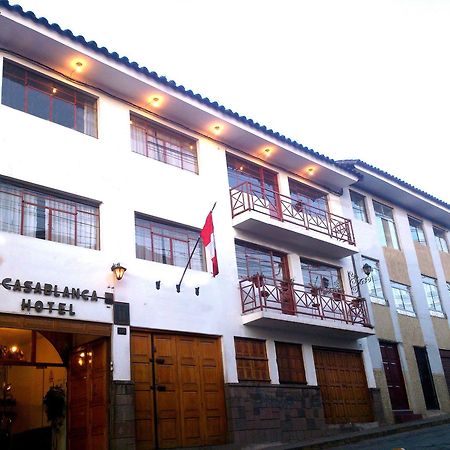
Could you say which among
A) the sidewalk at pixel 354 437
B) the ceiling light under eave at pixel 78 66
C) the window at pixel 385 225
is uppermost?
the ceiling light under eave at pixel 78 66

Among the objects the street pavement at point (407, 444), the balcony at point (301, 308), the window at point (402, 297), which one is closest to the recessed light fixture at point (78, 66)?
the balcony at point (301, 308)

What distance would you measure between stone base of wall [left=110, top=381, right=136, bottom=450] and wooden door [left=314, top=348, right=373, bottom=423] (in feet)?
23.2

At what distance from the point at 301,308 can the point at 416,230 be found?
1064 cm

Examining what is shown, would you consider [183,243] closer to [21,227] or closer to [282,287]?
[282,287]

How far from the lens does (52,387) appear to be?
48.7ft

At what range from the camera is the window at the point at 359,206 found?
2289 centimetres

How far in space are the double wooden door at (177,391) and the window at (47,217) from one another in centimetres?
270

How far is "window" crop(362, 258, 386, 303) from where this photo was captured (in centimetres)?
2123

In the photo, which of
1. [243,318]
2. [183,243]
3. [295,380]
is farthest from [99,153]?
[295,380]

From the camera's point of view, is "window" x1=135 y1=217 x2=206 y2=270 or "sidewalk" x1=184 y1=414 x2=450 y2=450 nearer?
"sidewalk" x1=184 y1=414 x2=450 y2=450

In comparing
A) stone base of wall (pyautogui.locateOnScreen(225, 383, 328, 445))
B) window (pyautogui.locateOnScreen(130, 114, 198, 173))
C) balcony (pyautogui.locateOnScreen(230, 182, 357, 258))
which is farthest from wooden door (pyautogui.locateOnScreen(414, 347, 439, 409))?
window (pyautogui.locateOnScreen(130, 114, 198, 173))

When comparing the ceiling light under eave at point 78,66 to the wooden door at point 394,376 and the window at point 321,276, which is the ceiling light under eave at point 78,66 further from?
the wooden door at point 394,376

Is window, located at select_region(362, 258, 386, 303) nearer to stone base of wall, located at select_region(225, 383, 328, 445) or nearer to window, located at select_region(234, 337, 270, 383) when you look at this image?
stone base of wall, located at select_region(225, 383, 328, 445)

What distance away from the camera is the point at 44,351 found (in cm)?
1428
